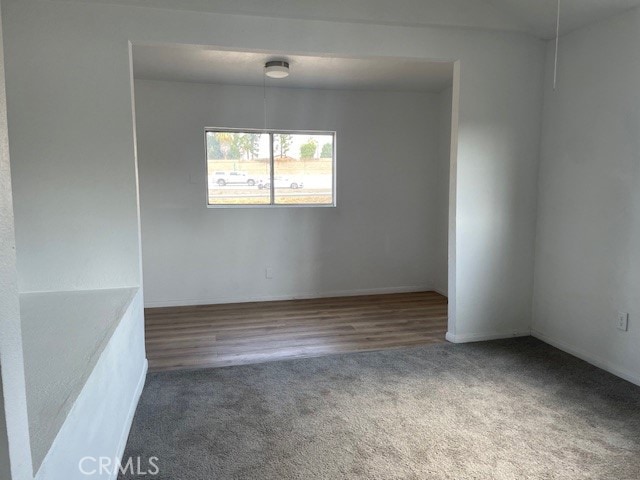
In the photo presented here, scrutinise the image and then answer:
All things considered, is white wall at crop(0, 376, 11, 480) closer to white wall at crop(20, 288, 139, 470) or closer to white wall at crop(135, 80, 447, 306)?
white wall at crop(20, 288, 139, 470)

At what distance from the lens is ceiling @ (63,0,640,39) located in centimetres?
289

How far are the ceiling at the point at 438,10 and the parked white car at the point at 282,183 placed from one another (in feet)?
7.48

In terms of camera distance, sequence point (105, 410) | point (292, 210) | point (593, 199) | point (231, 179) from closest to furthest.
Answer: point (105, 410) < point (593, 199) < point (231, 179) < point (292, 210)

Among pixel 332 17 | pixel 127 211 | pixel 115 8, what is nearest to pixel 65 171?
pixel 127 211

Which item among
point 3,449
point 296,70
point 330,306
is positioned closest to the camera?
point 3,449

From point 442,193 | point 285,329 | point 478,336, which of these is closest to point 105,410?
point 285,329

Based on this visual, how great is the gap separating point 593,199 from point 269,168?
10.7 feet

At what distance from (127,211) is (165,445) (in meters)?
1.47

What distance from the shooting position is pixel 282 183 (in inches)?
203

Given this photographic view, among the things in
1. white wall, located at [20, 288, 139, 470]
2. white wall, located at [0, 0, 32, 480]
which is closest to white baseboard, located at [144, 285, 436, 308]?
white wall, located at [20, 288, 139, 470]

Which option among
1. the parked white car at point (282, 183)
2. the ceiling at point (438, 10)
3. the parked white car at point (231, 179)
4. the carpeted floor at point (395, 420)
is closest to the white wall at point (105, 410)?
the carpeted floor at point (395, 420)

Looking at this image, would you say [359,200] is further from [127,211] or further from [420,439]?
[420,439]

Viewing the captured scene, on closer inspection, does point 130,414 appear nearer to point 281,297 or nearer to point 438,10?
point 281,297

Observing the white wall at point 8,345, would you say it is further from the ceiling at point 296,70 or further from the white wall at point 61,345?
the ceiling at point 296,70
